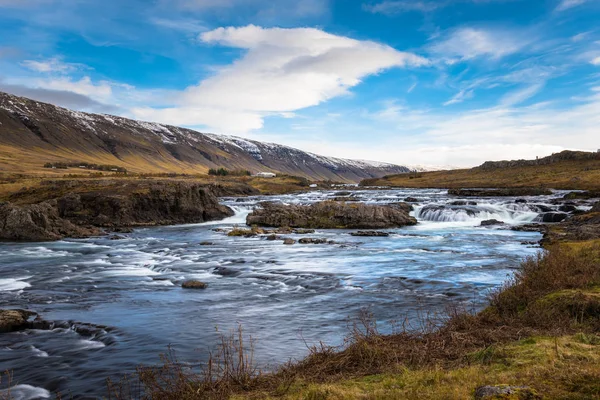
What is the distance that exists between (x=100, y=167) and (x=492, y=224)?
159 m

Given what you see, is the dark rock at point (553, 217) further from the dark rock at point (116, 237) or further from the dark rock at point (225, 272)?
the dark rock at point (116, 237)

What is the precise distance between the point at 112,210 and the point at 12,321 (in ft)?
133

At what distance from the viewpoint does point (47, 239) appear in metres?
39.3

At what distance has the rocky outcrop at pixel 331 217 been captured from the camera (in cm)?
4909

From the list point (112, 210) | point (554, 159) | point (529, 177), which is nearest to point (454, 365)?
point (112, 210)

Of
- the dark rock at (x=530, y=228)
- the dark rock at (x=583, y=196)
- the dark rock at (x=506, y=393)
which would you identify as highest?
the dark rock at (x=583, y=196)

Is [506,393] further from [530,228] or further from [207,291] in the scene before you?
[530,228]

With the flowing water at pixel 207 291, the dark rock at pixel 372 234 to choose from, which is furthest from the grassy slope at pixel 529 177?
the flowing water at pixel 207 291

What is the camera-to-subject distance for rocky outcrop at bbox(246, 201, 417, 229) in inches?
1933

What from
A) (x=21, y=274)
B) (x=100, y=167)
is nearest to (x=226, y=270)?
(x=21, y=274)

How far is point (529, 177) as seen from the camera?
118312mm

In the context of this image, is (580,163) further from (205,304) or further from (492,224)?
(205,304)

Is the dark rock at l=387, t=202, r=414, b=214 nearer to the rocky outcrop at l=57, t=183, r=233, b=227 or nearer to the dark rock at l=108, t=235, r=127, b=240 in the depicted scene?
the rocky outcrop at l=57, t=183, r=233, b=227

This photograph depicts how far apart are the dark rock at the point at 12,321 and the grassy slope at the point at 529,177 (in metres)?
99.1
